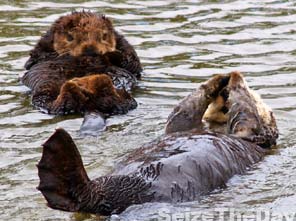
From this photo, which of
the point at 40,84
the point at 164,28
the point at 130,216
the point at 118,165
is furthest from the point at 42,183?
the point at 164,28

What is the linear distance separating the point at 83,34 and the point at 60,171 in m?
3.35

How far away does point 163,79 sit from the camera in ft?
26.5

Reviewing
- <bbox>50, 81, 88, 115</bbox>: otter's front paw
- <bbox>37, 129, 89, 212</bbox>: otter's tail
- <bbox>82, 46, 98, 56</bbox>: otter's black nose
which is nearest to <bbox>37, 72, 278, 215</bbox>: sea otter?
<bbox>37, 129, 89, 212</bbox>: otter's tail

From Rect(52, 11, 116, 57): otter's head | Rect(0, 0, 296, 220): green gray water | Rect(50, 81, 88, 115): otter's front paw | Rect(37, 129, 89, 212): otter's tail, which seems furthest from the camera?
Rect(52, 11, 116, 57): otter's head

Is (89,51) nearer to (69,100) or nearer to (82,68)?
(82,68)

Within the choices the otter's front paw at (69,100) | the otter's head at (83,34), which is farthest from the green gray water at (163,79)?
the otter's head at (83,34)

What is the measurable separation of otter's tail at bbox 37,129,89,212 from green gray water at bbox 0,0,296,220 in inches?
12.5

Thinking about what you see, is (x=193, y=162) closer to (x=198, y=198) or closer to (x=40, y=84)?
(x=198, y=198)

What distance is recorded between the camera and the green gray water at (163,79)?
5242mm

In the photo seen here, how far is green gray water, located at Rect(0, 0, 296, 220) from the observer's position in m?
5.24

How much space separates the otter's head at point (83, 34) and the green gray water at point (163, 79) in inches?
18.2

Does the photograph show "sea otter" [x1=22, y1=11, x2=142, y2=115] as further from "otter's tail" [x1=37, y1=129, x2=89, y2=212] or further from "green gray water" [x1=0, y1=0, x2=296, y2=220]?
"otter's tail" [x1=37, y1=129, x2=89, y2=212]

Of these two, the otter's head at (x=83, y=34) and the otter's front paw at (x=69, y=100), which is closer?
the otter's front paw at (x=69, y=100)

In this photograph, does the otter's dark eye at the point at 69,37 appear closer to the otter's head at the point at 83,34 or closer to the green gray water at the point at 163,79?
the otter's head at the point at 83,34
